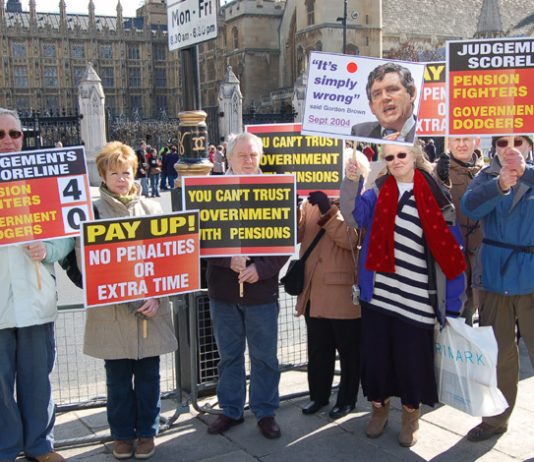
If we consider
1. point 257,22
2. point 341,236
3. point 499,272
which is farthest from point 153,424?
point 257,22

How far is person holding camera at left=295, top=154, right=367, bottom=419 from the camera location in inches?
162

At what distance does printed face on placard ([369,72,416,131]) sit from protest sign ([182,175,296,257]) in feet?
2.24

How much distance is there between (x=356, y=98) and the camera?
4.08 m

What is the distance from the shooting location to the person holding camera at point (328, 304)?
4.12m

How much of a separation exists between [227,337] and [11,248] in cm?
140

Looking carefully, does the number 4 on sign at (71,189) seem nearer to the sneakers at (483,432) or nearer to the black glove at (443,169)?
the black glove at (443,169)

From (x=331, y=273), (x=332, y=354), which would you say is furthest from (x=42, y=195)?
(x=332, y=354)

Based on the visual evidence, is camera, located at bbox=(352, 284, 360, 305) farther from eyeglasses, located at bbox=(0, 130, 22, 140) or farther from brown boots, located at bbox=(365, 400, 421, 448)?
eyeglasses, located at bbox=(0, 130, 22, 140)

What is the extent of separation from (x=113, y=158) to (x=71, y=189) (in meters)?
0.32

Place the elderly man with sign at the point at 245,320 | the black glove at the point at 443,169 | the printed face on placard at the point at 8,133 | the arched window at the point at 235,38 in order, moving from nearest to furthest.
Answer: the printed face on placard at the point at 8,133, the elderly man with sign at the point at 245,320, the black glove at the point at 443,169, the arched window at the point at 235,38

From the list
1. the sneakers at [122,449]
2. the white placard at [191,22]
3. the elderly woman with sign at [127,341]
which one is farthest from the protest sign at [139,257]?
the white placard at [191,22]

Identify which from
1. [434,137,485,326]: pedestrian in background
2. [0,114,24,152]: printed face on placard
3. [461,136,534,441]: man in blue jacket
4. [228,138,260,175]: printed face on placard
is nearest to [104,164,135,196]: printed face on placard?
[0,114,24,152]: printed face on placard

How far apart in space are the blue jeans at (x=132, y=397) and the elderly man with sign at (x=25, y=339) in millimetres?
357

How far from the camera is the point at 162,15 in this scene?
69375 millimetres
